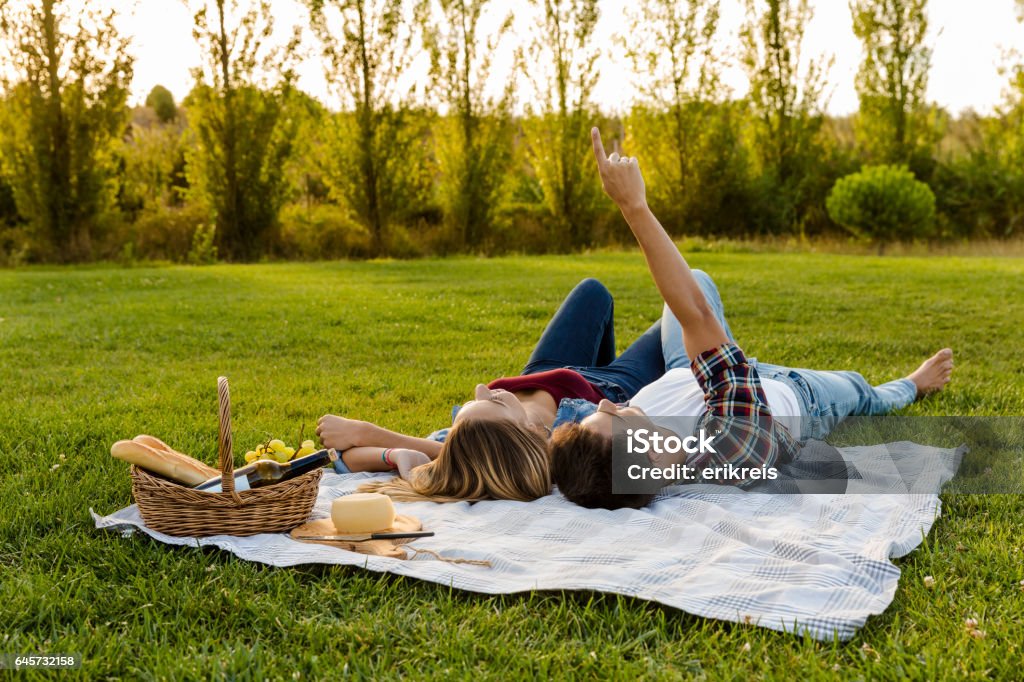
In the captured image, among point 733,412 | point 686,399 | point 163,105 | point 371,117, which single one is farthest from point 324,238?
point 163,105

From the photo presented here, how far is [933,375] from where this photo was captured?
5059 millimetres

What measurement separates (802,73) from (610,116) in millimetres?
4956

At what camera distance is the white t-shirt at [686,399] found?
3672mm

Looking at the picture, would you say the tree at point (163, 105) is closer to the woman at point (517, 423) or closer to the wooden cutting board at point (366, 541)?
the woman at point (517, 423)

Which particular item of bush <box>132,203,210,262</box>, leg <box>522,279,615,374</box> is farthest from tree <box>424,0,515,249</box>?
leg <box>522,279,615,374</box>

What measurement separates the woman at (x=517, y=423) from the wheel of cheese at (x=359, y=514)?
1.77 ft

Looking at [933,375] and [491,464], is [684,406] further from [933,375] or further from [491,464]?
[933,375]

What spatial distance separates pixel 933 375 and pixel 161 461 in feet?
14.0

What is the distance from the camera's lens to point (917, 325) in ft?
26.2

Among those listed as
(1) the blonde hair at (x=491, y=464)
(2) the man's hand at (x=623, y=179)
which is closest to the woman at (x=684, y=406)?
(2) the man's hand at (x=623, y=179)

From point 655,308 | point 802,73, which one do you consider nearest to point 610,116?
point 802,73

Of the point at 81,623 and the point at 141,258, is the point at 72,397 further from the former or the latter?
the point at 141,258

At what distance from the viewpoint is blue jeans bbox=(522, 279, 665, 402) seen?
15.5ft

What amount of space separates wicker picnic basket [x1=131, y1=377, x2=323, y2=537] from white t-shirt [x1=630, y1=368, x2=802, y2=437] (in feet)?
5.09
